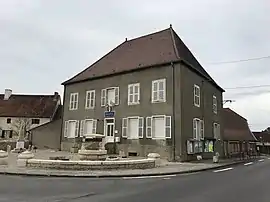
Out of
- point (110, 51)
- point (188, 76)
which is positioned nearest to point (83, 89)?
point (110, 51)

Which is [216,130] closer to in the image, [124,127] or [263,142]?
[124,127]

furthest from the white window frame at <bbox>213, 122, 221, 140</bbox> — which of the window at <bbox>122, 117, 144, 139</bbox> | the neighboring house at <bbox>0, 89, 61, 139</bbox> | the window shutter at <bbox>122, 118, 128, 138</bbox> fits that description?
the neighboring house at <bbox>0, 89, 61, 139</bbox>

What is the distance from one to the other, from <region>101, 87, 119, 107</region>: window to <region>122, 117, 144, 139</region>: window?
2.33 meters

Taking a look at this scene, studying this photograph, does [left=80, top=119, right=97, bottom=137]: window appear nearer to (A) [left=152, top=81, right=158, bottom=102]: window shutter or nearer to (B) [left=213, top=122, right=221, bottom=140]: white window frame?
(A) [left=152, top=81, right=158, bottom=102]: window shutter

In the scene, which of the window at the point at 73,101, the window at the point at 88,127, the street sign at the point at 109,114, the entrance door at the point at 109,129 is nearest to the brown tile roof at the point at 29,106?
the window at the point at 73,101

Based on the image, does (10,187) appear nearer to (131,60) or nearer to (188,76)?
(188,76)

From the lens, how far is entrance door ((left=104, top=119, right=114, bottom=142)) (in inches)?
1140

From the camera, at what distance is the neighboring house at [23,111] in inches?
2016

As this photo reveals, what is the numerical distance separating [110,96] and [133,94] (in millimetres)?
3095

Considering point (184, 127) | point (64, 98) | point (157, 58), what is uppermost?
point (157, 58)

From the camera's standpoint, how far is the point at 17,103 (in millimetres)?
54656

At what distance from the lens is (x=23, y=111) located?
53.0m

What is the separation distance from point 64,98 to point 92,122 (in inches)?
231

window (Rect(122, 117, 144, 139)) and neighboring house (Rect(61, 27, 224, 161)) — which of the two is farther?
window (Rect(122, 117, 144, 139))
